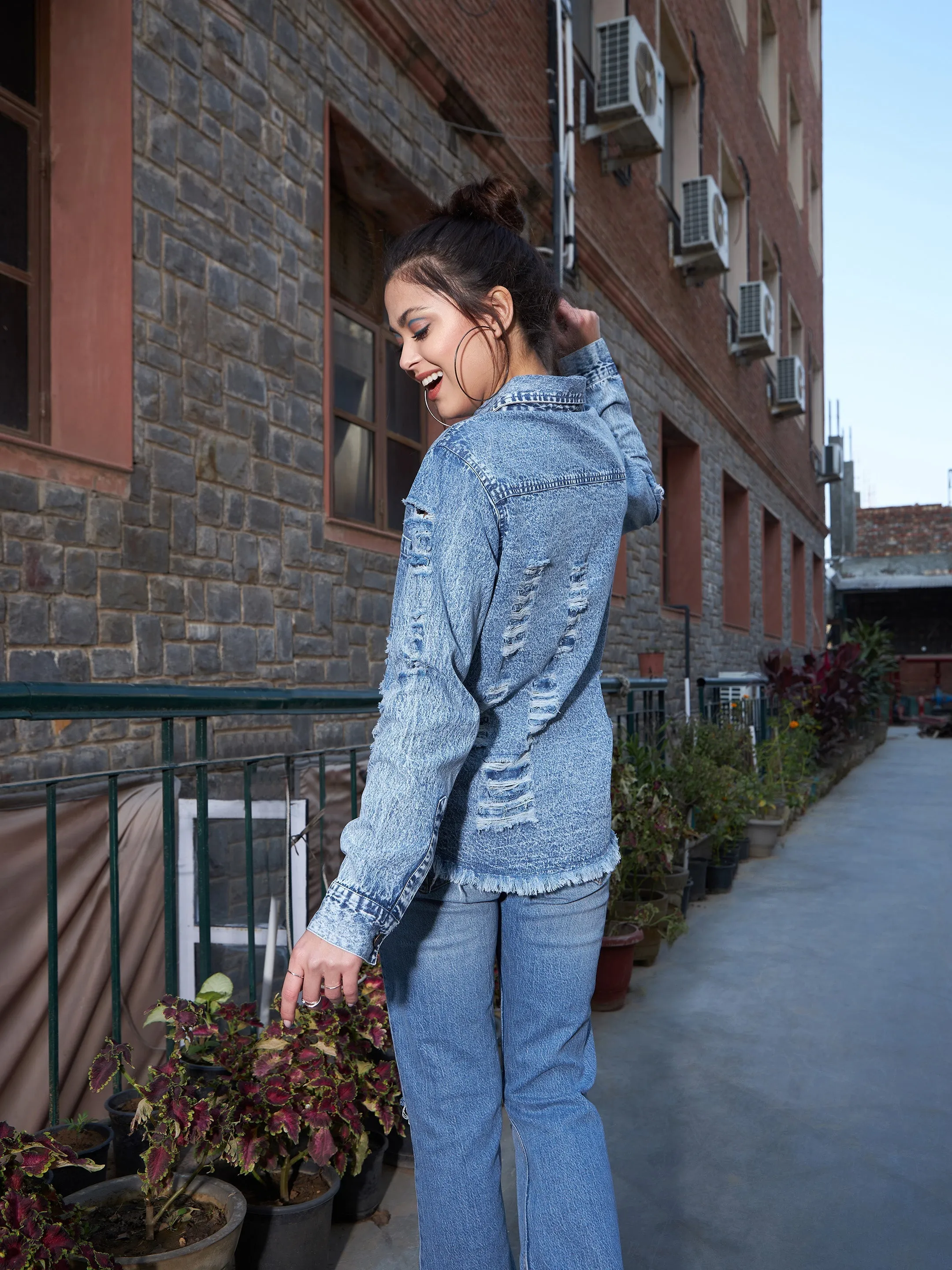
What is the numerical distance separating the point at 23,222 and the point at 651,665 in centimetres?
769

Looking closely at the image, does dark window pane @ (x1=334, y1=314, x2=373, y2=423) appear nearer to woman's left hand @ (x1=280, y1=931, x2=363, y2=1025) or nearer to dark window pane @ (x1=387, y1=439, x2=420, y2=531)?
dark window pane @ (x1=387, y1=439, x2=420, y2=531)

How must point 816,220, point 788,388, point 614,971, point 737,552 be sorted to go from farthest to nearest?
point 816,220 < point 788,388 < point 737,552 < point 614,971

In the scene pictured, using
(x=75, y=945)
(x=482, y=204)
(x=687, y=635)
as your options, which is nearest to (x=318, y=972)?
(x=482, y=204)

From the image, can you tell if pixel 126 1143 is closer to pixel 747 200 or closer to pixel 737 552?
pixel 737 552

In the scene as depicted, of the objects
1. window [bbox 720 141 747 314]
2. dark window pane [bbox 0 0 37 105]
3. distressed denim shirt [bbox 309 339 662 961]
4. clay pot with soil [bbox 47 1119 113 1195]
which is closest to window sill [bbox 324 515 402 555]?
dark window pane [bbox 0 0 37 105]

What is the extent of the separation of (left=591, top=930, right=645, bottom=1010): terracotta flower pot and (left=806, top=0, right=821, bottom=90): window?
2137cm

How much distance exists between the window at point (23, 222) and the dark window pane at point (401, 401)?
293 centimetres

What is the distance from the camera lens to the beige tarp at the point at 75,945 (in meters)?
3.31

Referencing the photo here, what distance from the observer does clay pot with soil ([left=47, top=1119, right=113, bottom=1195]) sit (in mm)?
2066

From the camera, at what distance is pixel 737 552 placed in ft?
50.8

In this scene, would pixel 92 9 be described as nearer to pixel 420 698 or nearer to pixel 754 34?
pixel 420 698

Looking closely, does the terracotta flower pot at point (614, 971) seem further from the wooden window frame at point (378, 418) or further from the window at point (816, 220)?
the window at point (816, 220)

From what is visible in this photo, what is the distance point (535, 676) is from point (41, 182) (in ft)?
13.0

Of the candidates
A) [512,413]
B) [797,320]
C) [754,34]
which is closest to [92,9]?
[512,413]
